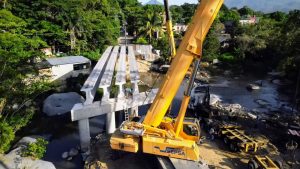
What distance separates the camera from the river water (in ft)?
61.8

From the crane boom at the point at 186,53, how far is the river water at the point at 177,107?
6.56 metres

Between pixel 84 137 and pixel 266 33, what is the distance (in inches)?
1515

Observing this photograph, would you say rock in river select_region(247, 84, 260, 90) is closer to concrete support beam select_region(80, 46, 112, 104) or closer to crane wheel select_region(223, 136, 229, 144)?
crane wheel select_region(223, 136, 229, 144)

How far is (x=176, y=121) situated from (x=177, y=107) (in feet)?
39.2

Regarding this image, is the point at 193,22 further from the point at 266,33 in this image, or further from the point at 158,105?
the point at 266,33

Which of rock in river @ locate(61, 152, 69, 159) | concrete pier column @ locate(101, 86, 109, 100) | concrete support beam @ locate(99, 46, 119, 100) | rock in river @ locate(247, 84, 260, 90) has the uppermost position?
concrete support beam @ locate(99, 46, 119, 100)

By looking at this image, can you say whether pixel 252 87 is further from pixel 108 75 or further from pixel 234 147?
pixel 108 75

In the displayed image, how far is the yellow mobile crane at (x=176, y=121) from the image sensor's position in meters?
12.6

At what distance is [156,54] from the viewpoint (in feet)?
155

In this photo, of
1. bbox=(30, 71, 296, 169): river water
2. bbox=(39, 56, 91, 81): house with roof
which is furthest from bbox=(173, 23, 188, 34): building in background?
bbox=(39, 56, 91, 81): house with roof

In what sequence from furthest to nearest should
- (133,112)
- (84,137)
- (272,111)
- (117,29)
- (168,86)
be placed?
(117,29), (272,111), (133,112), (84,137), (168,86)

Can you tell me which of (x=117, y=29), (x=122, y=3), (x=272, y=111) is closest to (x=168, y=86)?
(x=272, y=111)

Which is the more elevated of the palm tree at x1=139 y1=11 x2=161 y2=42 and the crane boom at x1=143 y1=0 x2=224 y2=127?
the palm tree at x1=139 y1=11 x2=161 y2=42

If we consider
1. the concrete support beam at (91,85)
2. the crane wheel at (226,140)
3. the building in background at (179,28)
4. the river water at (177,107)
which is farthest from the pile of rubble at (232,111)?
the building in background at (179,28)
